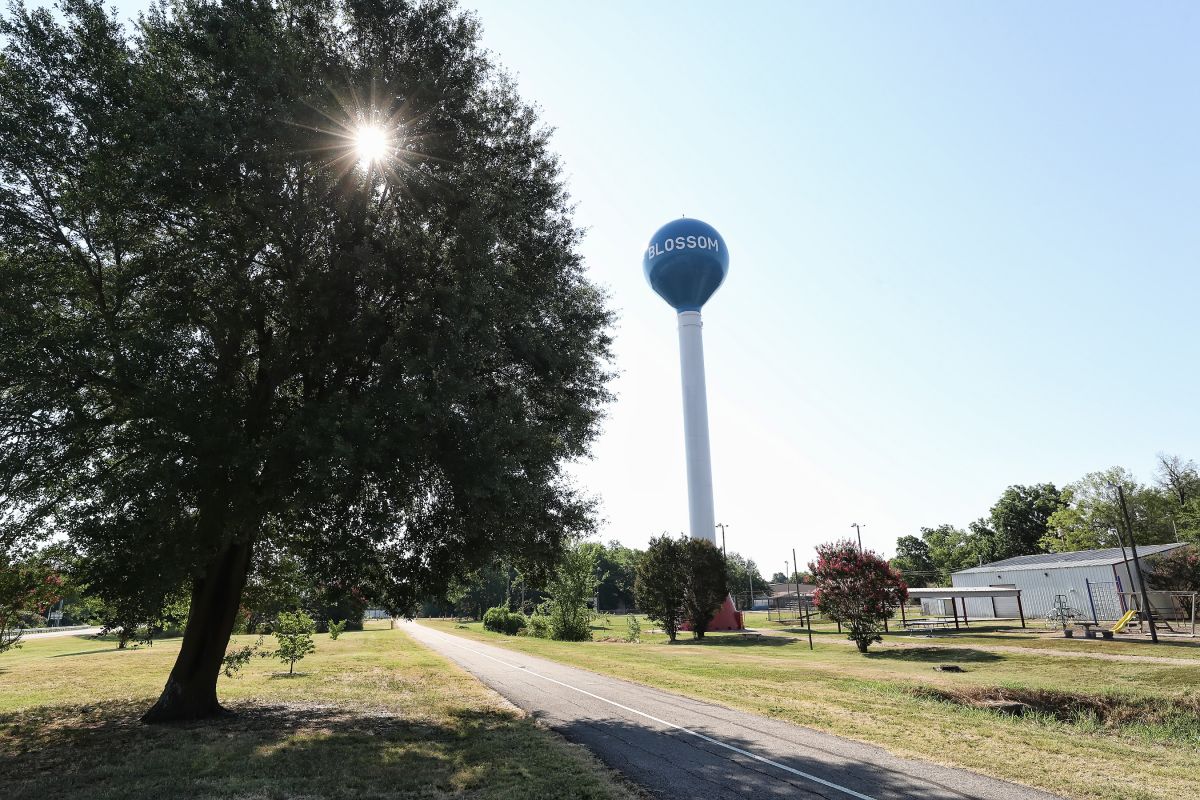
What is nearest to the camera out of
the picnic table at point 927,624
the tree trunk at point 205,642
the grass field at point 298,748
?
the grass field at point 298,748

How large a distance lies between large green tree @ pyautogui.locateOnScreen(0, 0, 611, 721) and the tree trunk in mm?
51

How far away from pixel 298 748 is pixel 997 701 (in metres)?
16.3

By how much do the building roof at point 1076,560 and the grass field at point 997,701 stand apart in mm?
20232

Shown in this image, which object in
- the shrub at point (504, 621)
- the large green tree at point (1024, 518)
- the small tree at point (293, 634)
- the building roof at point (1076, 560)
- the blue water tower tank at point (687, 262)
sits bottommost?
the shrub at point (504, 621)

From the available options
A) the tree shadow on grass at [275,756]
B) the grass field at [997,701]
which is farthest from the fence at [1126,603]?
the tree shadow on grass at [275,756]

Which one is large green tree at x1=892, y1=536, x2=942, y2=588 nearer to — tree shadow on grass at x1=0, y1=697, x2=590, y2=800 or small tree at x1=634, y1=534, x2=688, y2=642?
small tree at x1=634, y1=534, x2=688, y2=642

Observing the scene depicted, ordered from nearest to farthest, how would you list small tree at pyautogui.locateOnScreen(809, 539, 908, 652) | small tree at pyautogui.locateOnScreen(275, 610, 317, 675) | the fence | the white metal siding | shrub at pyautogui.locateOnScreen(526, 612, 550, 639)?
small tree at pyautogui.locateOnScreen(275, 610, 317, 675) → small tree at pyautogui.locateOnScreen(809, 539, 908, 652) → the fence → the white metal siding → shrub at pyautogui.locateOnScreen(526, 612, 550, 639)

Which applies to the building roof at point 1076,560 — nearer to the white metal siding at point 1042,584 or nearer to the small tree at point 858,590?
the white metal siding at point 1042,584

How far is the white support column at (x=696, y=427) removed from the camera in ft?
189

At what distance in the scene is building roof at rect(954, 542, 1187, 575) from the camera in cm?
4597

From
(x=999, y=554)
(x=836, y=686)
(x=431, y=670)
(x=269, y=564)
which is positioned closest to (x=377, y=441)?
(x=269, y=564)

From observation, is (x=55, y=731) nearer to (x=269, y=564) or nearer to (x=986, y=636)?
(x=269, y=564)

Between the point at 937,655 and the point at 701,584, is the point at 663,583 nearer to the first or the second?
the point at 701,584

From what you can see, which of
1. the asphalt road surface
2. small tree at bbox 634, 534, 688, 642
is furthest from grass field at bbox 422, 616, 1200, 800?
small tree at bbox 634, 534, 688, 642
